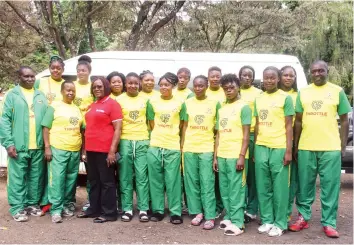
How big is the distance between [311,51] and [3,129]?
15794 millimetres

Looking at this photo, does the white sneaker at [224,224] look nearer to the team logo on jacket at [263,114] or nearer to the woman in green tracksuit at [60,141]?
the team logo on jacket at [263,114]

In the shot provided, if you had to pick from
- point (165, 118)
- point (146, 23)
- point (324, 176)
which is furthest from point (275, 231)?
point (146, 23)

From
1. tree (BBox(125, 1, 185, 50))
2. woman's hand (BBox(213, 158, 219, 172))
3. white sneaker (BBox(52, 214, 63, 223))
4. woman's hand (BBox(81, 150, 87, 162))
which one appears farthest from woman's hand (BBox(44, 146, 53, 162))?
tree (BBox(125, 1, 185, 50))

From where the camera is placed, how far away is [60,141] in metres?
4.98

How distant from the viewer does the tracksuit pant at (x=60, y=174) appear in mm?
4984

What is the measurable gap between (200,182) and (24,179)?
214cm

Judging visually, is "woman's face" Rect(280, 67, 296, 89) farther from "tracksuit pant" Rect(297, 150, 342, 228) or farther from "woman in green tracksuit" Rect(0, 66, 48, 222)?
"woman in green tracksuit" Rect(0, 66, 48, 222)

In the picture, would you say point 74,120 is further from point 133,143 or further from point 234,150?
point 234,150

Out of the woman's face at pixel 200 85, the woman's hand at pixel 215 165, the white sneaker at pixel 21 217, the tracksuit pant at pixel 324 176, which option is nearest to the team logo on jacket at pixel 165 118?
the woman's face at pixel 200 85

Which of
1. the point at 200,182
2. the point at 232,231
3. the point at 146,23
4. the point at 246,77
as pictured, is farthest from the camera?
the point at 146,23

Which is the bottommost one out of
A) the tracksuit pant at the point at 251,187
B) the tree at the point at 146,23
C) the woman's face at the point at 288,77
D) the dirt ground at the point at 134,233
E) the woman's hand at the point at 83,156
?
the dirt ground at the point at 134,233

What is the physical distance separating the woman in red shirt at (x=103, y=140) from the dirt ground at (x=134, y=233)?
31cm

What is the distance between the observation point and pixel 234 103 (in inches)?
184

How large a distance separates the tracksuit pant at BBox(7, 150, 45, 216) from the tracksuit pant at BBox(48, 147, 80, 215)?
0.21 m
